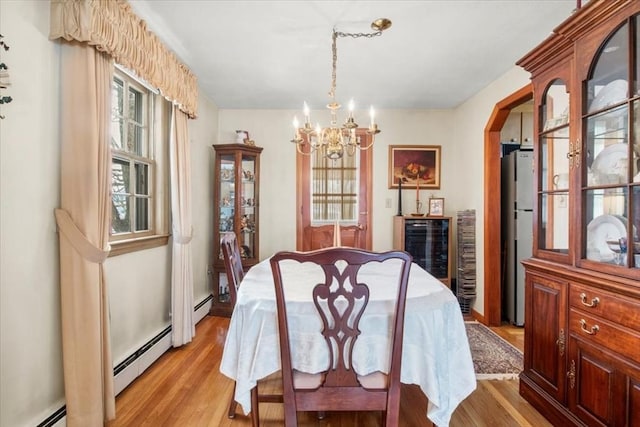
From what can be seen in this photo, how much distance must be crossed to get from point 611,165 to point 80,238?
2.60 metres

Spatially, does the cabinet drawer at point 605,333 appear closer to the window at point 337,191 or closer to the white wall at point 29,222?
the white wall at point 29,222

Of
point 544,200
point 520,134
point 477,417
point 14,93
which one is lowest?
point 477,417

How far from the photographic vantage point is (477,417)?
1.89m

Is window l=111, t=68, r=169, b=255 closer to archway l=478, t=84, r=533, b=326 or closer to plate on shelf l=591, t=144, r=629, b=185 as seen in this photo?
plate on shelf l=591, t=144, r=629, b=185

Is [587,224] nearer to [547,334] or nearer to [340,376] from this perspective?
[547,334]

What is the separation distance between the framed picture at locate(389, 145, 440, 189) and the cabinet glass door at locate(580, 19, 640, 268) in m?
2.61

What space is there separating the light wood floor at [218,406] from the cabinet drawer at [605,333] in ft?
2.09

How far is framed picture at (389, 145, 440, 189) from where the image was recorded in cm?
428

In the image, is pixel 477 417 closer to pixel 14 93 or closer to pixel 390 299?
pixel 390 299

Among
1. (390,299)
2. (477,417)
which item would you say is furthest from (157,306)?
(477,417)

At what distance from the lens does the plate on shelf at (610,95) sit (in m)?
1.49

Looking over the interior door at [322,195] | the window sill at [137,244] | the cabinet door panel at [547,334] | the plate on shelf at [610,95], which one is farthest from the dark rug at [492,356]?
the window sill at [137,244]

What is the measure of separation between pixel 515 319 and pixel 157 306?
3.47 m

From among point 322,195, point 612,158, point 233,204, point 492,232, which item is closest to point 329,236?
point 322,195
